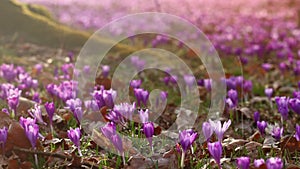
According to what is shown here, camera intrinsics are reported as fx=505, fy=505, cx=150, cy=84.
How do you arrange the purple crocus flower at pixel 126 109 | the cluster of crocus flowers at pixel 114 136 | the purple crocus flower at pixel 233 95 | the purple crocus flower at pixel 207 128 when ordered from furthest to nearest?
the purple crocus flower at pixel 233 95
the purple crocus flower at pixel 126 109
the purple crocus flower at pixel 207 128
the cluster of crocus flowers at pixel 114 136

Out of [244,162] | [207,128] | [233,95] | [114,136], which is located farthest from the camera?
[233,95]

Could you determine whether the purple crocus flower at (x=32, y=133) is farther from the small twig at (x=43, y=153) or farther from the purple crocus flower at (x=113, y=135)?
the purple crocus flower at (x=113, y=135)

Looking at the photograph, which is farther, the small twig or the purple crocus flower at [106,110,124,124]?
the purple crocus flower at [106,110,124,124]

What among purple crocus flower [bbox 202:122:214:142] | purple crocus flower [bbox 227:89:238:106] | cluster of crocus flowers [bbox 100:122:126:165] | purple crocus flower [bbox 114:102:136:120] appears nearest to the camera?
cluster of crocus flowers [bbox 100:122:126:165]

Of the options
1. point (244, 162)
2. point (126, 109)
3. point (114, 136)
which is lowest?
point (244, 162)

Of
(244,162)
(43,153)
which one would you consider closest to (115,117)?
(43,153)

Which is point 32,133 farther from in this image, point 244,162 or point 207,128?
point 244,162

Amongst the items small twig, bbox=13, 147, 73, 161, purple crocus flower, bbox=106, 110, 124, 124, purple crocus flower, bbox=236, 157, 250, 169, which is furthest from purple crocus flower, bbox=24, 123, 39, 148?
purple crocus flower, bbox=236, 157, 250, 169

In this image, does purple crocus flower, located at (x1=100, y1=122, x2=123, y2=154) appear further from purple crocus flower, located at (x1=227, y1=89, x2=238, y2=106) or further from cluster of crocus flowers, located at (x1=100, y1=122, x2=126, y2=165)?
purple crocus flower, located at (x1=227, y1=89, x2=238, y2=106)

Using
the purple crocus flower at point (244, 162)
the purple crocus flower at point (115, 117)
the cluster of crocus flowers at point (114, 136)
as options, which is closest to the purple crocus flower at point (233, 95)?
the purple crocus flower at point (115, 117)

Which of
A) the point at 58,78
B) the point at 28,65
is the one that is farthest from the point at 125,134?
the point at 28,65

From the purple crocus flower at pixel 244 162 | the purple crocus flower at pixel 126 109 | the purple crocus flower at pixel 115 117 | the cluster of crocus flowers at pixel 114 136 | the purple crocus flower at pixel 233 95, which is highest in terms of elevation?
the purple crocus flower at pixel 233 95
